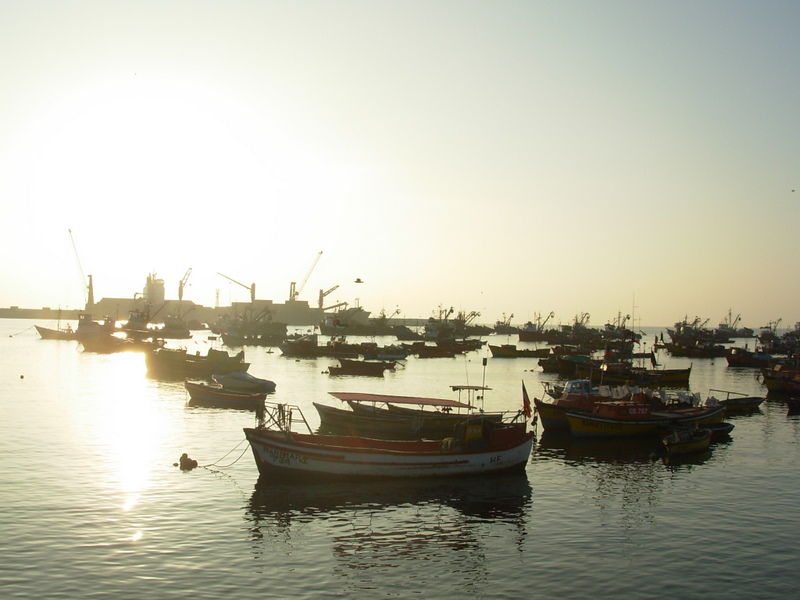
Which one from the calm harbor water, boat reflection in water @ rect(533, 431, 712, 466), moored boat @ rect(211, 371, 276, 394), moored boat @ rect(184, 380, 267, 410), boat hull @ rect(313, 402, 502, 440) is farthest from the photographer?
moored boat @ rect(211, 371, 276, 394)

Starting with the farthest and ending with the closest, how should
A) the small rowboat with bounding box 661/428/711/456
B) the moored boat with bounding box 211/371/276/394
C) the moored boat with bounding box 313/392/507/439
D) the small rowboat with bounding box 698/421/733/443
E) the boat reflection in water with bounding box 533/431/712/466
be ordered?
1. the moored boat with bounding box 211/371/276/394
2. the small rowboat with bounding box 698/421/733/443
3. the moored boat with bounding box 313/392/507/439
4. the small rowboat with bounding box 661/428/711/456
5. the boat reflection in water with bounding box 533/431/712/466

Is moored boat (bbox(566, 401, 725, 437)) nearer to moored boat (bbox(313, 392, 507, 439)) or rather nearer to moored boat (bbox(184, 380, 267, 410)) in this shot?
moored boat (bbox(313, 392, 507, 439))

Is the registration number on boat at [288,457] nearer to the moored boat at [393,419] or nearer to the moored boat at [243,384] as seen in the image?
the moored boat at [393,419]

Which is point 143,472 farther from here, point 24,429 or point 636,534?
point 636,534

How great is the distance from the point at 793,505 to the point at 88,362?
121 metres

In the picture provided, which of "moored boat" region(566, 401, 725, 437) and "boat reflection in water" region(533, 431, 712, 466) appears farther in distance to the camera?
"moored boat" region(566, 401, 725, 437)

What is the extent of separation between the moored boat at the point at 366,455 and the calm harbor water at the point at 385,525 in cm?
86

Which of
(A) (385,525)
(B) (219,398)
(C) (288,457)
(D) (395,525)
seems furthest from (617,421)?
→ (B) (219,398)

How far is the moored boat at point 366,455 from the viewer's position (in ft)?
124

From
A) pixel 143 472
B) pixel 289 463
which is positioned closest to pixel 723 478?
pixel 289 463

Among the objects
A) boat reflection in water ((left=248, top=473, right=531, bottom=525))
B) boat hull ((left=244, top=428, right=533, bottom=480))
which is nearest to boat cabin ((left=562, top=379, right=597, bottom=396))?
boat reflection in water ((left=248, top=473, right=531, bottom=525))

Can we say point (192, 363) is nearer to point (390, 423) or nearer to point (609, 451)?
point (390, 423)

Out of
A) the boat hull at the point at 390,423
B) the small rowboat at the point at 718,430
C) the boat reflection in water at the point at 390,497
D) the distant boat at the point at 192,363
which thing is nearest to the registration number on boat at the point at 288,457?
the boat reflection in water at the point at 390,497

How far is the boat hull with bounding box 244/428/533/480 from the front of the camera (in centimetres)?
3788
